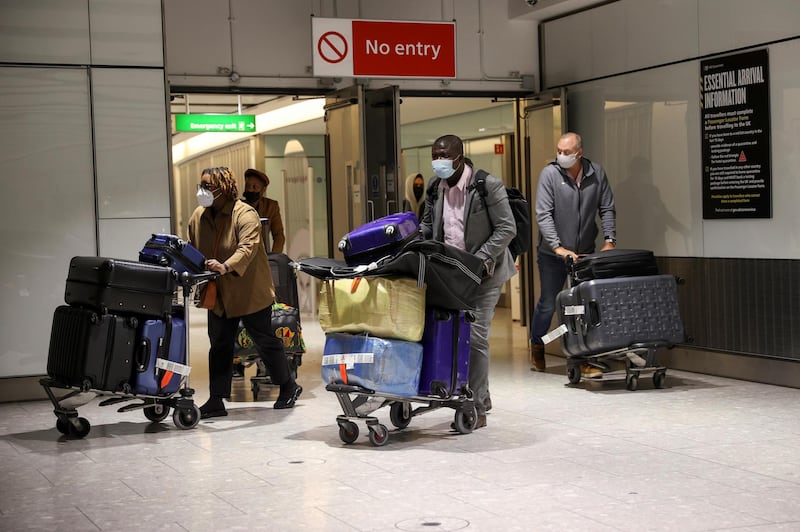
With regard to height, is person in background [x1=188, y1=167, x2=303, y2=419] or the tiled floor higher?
person in background [x1=188, y1=167, x2=303, y2=419]

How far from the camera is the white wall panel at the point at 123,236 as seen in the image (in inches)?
334

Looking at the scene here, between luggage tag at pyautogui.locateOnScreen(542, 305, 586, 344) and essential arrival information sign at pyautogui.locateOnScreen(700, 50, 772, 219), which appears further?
essential arrival information sign at pyautogui.locateOnScreen(700, 50, 772, 219)

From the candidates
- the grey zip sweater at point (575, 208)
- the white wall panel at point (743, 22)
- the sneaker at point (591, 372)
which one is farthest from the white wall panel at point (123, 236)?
the white wall panel at point (743, 22)

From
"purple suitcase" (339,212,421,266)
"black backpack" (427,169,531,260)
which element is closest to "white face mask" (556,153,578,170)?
"black backpack" (427,169,531,260)

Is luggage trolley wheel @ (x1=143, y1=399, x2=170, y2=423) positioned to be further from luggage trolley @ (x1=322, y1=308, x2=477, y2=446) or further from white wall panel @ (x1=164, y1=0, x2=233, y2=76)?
white wall panel @ (x1=164, y1=0, x2=233, y2=76)

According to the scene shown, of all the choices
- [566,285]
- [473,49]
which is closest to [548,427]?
[566,285]

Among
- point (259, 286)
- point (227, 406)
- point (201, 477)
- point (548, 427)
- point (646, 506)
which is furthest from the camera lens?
point (227, 406)

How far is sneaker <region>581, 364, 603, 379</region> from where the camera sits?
8.63 m

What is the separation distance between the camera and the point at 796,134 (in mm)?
7996

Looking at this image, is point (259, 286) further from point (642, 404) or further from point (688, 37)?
point (688, 37)

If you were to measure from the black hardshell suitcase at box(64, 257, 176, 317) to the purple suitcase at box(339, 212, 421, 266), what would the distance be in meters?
1.14

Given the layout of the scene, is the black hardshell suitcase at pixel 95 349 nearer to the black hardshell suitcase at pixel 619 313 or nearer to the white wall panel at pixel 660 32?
the black hardshell suitcase at pixel 619 313

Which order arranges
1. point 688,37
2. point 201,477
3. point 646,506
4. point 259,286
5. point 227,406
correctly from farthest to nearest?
point 688,37 < point 227,406 < point 259,286 < point 201,477 < point 646,506

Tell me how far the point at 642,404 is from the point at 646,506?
2.94m
